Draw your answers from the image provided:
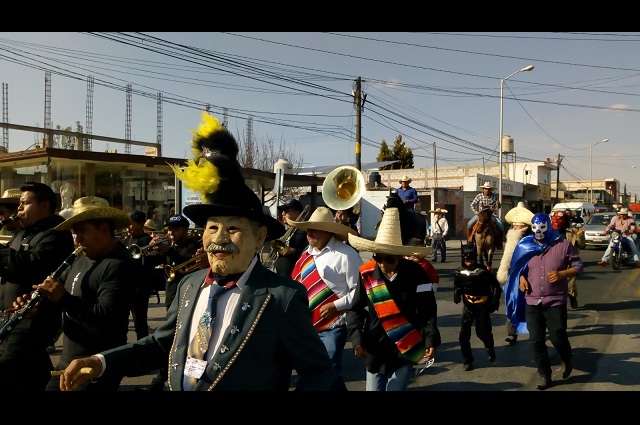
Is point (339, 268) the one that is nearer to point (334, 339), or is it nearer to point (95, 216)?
point (334, 339)

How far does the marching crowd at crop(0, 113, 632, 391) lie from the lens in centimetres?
217

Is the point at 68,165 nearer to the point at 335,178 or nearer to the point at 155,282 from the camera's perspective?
the point at 155,282

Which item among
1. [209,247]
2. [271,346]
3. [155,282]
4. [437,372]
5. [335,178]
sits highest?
[335,178]

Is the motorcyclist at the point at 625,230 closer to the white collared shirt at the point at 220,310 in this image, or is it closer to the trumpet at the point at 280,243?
the trumpet at the point at 280,243

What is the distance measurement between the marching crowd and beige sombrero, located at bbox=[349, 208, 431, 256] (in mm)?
12

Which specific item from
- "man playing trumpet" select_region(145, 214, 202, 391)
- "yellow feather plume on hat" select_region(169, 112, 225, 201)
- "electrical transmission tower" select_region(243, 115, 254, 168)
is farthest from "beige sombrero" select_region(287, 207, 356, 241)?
"electrical transmission tower" select_region(243, 115, 254, 168)

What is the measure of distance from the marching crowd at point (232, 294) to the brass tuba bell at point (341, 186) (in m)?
0.93

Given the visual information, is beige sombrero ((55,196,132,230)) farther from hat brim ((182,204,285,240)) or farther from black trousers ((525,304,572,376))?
black trousers ((525,304,572,376))

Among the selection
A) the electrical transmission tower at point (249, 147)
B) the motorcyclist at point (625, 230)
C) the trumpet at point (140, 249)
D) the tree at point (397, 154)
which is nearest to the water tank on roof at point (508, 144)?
the tree at point (397, 154)

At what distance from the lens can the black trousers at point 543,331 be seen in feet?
18.0

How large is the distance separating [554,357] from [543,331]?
1.33m

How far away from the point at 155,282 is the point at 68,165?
8773mm
